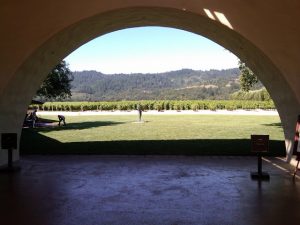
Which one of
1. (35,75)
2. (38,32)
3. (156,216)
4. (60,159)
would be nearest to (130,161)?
(60,159)

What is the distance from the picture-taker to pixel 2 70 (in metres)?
9.48

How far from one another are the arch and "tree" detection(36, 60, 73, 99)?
15435 millimetres

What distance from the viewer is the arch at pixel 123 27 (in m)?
9.34

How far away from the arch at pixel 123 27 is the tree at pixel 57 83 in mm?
15435

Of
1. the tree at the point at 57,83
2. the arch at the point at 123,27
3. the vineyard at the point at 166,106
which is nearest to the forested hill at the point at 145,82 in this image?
the vineyard at the point at 166,106

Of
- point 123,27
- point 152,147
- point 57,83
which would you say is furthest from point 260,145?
point 57,83

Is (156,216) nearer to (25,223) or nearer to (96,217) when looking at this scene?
(96,217)

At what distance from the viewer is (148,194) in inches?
280

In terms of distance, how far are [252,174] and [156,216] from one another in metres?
3.68

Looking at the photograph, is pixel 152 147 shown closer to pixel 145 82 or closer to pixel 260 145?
pixel 260 145

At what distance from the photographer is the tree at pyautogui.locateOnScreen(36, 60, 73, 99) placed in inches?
1028

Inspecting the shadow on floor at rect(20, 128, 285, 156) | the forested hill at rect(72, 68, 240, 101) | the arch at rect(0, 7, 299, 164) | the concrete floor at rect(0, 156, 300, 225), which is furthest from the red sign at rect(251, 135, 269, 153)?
the forested hill at rect(72, 68, 240, 101)

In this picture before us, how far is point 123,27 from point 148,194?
19.1ft

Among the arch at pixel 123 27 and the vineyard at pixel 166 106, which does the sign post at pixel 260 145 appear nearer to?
the arch at pixel 123 27
